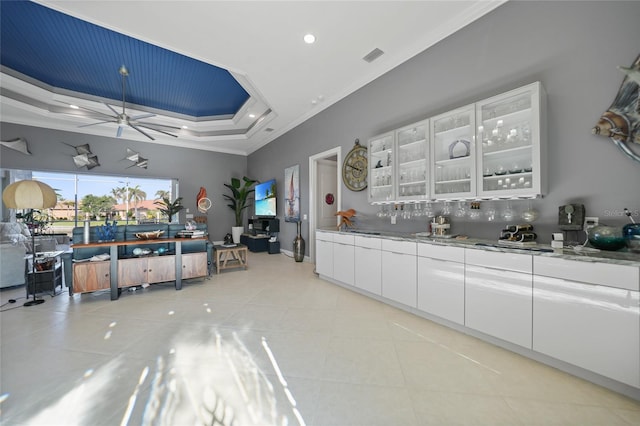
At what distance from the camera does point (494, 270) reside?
2.05 metres

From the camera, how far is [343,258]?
145 inches

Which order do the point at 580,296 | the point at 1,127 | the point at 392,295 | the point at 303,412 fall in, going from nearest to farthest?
the point at 303,412 < the point at 580,296 < the point at 392,295 < the point at 1,127

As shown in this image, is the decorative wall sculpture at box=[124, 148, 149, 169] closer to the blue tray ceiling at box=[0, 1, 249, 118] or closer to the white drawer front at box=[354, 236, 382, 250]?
the blue tray ceiling at box=[0, 1, 249, 118]

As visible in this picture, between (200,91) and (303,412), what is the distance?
587 cm

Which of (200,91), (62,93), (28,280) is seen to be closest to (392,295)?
(28,280)

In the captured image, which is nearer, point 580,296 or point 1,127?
point 580,296

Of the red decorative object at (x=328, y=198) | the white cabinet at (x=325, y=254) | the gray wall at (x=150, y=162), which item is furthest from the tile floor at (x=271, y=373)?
the gray wall at (x=150, y=162)

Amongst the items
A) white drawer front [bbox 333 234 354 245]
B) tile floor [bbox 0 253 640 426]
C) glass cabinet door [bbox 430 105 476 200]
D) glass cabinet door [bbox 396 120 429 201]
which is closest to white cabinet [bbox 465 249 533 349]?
tile floor [bbox 0 253 640 426]

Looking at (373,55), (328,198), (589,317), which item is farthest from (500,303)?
(328,198)

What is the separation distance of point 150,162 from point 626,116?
30.7 feet

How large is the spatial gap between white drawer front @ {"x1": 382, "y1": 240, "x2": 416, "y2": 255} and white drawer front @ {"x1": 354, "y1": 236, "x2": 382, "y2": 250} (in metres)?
0.08

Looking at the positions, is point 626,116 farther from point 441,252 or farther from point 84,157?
point 84,157

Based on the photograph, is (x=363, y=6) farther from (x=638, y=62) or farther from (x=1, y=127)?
(x=1, y=127)

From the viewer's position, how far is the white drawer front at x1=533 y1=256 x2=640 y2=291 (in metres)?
1.46
